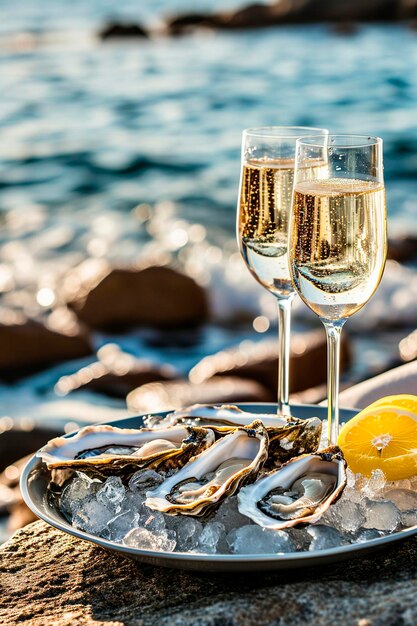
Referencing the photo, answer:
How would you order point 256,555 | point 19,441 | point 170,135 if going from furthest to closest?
point 170,135
point 19,441
point 256,555

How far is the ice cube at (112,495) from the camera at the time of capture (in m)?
1.67

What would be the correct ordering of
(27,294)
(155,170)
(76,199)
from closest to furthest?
(27,294), (76,199), (155,170)

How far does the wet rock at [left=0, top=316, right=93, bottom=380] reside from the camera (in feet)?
22.8

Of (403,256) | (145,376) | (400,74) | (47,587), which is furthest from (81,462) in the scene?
(400,74)

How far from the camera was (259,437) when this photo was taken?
5.48ft

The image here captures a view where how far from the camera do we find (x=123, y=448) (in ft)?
5.96

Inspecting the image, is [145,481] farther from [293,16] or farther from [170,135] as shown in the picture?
[293,16]

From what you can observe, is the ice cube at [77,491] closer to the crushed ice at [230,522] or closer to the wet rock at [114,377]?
the crushed ice at [230,522]

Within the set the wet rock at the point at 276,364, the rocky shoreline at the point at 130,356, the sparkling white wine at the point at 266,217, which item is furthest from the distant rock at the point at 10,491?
the sparkling white wine at the point at 266,217

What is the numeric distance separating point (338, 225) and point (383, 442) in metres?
0.42

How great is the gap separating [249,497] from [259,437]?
0.47ft

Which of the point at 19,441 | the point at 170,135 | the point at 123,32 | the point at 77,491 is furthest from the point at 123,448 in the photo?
the point at 123,32

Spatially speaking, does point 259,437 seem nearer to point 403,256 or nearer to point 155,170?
point 403,256

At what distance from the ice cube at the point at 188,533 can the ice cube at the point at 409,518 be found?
1.16ft
